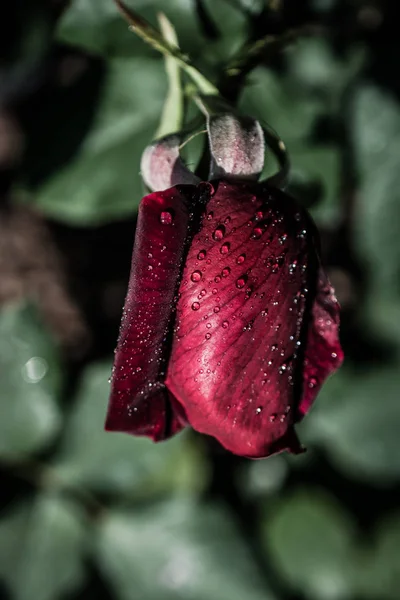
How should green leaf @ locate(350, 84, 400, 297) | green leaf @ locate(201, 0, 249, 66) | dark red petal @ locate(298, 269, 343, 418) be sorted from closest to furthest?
dark red petal @ locate(298, 269, 343, 418) < green leaf @ locate(201, 0, 249, 66) < green leaf @ locate(350, 84, 400, 297)

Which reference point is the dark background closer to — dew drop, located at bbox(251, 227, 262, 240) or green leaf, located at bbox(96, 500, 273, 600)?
green leaf, located at bbox(96, 500, 273, 600)

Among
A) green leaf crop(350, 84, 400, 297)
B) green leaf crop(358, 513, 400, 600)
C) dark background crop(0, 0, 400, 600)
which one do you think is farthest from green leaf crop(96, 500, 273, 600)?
green leaf crop(350, 84, 400, 297)

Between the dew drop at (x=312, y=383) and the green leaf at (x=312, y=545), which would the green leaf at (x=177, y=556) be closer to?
the green leaf at (x=312, y=545)

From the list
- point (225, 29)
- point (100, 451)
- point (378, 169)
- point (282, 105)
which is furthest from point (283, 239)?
point (100, 451)

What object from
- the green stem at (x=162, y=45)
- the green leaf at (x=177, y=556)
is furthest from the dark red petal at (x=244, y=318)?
the green leaf at (x=177, y=556)

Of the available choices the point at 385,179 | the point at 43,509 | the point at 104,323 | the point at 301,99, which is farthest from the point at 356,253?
the point at 43,509

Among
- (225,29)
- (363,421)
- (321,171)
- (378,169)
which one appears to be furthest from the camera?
(363,421)

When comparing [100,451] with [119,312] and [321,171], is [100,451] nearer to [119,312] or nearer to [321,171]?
[119,312]
